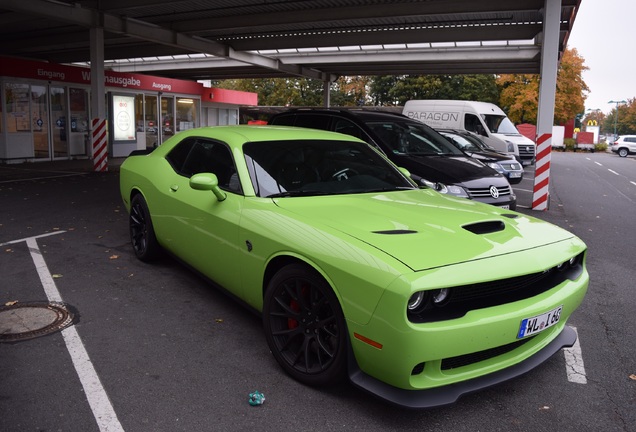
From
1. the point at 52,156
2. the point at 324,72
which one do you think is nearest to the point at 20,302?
the point at 52,156

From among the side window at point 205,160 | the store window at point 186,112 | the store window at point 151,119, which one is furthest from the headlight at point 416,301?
the store window at point 186,112

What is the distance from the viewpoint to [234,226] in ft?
12.8

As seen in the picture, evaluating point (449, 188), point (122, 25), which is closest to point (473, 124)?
point (122, 25)

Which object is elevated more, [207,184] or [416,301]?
[207,184]

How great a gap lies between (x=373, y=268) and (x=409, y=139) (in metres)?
6.28

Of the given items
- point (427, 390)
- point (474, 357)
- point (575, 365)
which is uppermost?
point (474, 357)

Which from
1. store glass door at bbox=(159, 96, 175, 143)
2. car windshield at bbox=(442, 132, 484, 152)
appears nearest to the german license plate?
car windshield at bbox=(442, 132, 484, 152)

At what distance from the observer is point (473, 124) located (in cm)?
2055

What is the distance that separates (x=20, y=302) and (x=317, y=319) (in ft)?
9.64

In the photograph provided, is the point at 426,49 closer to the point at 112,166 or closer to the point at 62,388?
the point at 112,166

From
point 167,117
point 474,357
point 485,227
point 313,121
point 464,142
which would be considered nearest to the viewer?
point 474,357

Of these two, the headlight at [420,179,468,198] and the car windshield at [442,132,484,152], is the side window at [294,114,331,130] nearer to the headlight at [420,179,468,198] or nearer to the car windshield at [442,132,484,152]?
the headlight at [420,179,468,198]

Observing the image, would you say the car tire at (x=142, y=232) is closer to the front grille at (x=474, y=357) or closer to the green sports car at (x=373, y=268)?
the green sports car at (x=373, y=268)

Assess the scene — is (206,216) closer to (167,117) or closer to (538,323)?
(538,323)
